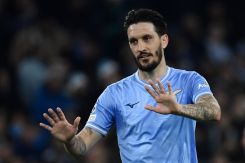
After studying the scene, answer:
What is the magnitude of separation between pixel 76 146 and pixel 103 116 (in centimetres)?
48

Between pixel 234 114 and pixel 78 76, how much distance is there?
241 centimetres

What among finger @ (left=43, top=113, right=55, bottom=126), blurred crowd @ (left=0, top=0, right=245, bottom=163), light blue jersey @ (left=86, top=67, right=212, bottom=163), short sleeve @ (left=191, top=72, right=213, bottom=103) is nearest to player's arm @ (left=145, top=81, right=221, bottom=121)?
short sleeve @ (left=191, top=72, right=213, bottom=103)

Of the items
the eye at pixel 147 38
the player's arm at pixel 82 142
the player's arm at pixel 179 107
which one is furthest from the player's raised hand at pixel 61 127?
the eye at pixel 147 38

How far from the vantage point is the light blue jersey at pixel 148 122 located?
21.3ft

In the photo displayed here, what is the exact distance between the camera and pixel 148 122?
21.7ft

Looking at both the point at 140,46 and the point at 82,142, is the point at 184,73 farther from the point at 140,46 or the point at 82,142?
the point at 82,142

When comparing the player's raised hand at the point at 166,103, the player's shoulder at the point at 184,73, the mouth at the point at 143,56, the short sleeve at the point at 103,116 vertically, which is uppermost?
the mouth at the point at 143,56

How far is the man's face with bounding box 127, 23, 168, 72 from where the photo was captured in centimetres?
668

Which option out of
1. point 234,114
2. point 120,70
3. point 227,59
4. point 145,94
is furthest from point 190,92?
point 227,59

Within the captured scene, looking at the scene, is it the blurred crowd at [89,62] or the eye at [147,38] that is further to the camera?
the blurred crowd at [89,62]

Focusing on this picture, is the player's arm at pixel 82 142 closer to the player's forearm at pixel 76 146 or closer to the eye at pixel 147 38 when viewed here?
the player's forearm at pixel 76 146

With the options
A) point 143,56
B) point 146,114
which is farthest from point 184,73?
point 146,114

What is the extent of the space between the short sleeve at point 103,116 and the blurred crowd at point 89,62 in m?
3.11

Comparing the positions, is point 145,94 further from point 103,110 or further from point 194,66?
point 194,66
